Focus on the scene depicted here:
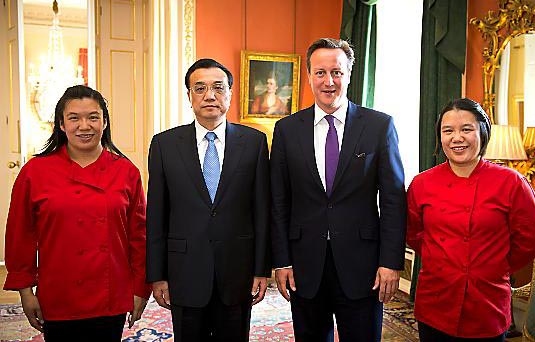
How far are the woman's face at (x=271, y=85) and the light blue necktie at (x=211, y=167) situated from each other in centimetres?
337

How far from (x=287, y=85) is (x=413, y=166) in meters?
1.50

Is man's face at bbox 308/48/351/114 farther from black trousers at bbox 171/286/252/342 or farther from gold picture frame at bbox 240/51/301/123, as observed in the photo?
gold picture frame at bbox 240/51/301/123

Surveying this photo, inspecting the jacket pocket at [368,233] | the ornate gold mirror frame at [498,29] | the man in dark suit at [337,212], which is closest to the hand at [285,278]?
the man in dark suit at [337,212]

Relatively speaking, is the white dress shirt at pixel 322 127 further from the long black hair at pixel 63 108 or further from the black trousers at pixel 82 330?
the black trousers at pixel 82 330

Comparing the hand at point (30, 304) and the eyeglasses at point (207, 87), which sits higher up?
the eyeglasses at point (207, 87)

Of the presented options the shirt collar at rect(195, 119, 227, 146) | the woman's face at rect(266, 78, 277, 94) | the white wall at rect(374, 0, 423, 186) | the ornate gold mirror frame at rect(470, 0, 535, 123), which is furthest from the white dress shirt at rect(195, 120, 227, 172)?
the woman's face at rect(266, 78, 277, 94)

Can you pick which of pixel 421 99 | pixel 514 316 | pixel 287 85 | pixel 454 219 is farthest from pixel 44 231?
pixel 287 85

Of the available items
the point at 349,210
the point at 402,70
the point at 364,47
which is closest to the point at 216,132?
the point at 349,210

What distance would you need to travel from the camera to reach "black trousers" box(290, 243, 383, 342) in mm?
2109

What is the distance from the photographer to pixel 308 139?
216 centimetres

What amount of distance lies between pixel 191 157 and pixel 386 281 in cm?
84

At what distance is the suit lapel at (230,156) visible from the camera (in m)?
2.09

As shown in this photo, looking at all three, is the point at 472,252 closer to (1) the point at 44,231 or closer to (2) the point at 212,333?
(2) the point at 212,333

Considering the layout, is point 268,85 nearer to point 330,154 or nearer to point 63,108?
point 330,154
